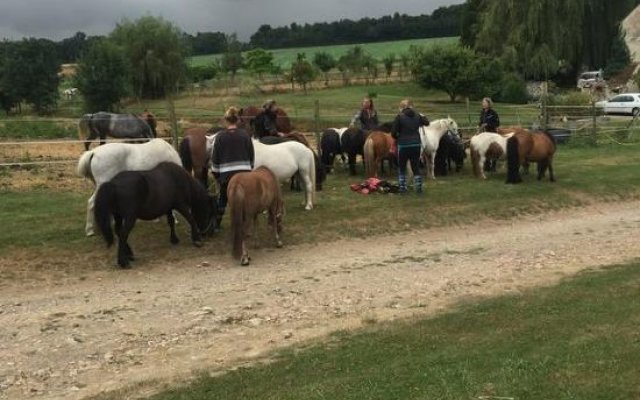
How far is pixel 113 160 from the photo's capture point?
10.4 meters

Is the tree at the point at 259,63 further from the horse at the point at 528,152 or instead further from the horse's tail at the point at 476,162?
the horse at the point at 528,152

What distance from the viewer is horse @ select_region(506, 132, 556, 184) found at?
15070 mm

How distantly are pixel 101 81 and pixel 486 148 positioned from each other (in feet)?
89.0

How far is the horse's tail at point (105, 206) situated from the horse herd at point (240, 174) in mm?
13

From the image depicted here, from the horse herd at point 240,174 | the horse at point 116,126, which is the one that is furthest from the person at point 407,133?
the horse at point 116,126

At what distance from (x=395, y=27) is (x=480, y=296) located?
456 ft

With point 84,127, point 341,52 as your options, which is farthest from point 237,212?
point 341,52

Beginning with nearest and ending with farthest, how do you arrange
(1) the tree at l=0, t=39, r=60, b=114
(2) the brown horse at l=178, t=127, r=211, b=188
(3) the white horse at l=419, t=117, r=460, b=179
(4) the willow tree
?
(2) the brown horse at l=178, t=127, r=211, b=188, (3) the white horse at l=419, t=117, r=460, b=179, (1) the tree at l=0, t=39, r=60, b=114, (4) the willow tree

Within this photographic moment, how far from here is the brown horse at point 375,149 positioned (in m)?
15.1

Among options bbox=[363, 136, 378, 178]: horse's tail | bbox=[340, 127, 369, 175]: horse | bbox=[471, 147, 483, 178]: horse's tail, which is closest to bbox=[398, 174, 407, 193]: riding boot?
bbox=[363, 136, 378, 178]: horse's tail

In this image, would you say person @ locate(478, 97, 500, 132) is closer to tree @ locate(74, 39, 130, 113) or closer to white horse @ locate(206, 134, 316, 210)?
white horse @ locate(206, 134, 316, 210)

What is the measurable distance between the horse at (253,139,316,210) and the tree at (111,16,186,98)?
141 feet

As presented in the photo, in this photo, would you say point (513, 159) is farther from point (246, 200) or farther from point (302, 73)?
point (302, 73)

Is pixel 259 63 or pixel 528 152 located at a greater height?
pixel 259 63
